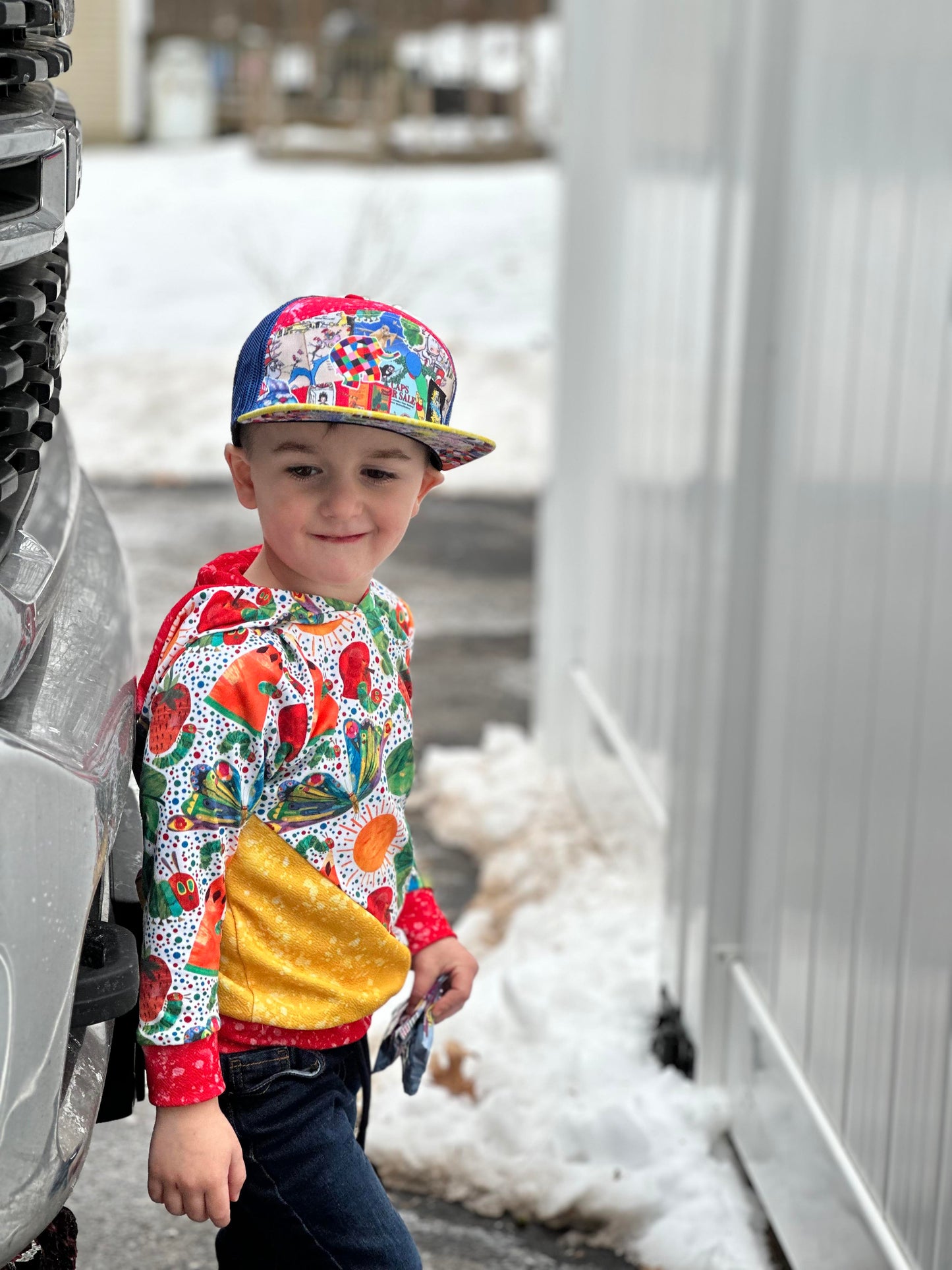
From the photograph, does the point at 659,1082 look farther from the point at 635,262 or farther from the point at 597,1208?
the point at 635,262

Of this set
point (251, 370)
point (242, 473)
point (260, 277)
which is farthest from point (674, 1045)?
point (260, 277)

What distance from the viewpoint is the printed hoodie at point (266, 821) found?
1.68m

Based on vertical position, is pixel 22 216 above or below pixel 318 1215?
above

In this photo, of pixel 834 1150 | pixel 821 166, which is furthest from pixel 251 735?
pixel 821 166

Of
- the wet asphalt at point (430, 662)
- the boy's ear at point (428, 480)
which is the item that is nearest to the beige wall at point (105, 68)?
Answer: the wet asphalt at point (430, 662)

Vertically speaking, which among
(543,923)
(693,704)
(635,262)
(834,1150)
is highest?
(635,262)

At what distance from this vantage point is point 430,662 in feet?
23.0

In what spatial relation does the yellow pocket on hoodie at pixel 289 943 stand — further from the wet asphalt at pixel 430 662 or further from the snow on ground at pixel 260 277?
the snow on ground at pixel 260 277

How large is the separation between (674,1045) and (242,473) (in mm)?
2123

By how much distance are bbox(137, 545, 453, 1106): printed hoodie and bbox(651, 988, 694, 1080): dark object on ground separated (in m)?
1.76

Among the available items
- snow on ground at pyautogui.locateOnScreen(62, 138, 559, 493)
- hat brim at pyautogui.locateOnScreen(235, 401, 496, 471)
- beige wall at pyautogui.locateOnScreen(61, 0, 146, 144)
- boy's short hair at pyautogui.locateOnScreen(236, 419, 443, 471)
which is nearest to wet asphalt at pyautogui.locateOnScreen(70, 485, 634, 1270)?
boy's short hair at pyautogui.locateOnScreen(236, 419, 443, 471)

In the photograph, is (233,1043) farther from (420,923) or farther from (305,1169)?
(420,923)

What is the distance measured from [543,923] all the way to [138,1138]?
131 centimetres

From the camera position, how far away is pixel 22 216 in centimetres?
164
